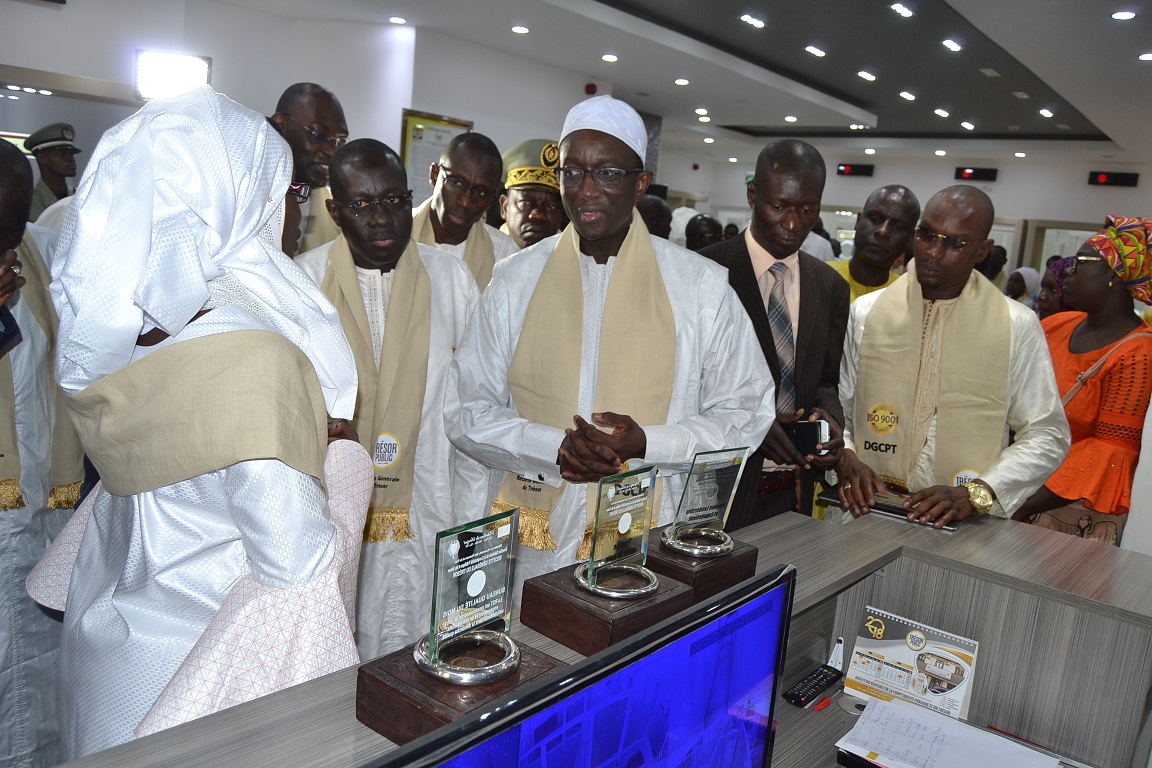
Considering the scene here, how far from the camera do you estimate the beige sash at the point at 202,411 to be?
1185mm

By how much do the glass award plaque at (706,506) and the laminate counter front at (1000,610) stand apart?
7.3 inches

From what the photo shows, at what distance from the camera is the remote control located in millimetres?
1793

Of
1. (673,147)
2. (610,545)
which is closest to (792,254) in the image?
(610,545)

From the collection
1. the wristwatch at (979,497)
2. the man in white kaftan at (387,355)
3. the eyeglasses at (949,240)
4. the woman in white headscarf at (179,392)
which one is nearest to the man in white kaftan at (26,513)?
the man in white kaftan at (387,355)

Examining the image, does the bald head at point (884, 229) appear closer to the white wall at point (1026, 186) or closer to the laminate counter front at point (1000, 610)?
the laminate counter front at point (1000, 610)

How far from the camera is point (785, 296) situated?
275 cm

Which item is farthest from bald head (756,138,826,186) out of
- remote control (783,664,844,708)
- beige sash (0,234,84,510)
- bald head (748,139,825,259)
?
beige sash (0,234,84,510)

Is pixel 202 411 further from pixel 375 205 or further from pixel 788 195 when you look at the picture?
pixel 788 195

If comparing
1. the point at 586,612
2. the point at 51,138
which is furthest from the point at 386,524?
the point at 51,138

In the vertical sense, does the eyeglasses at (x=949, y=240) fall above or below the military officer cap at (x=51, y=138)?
below

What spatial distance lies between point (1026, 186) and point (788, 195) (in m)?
15.1

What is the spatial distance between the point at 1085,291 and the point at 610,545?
2.83 m

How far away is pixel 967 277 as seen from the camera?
9.09ft

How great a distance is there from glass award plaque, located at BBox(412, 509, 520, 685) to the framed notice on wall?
293 inches
